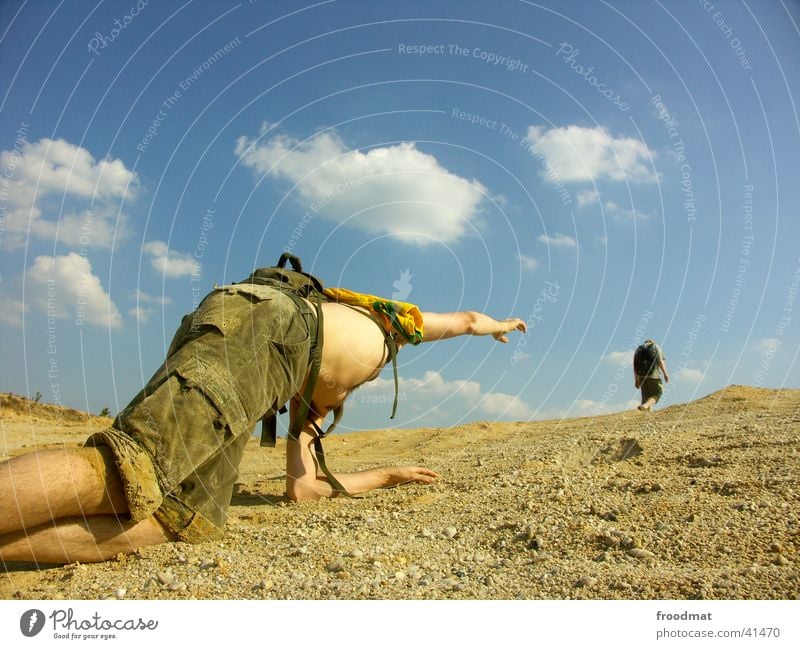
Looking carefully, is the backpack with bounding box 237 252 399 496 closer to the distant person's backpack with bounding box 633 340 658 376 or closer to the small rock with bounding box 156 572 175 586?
the small rock with bounding box 156 572 175 586

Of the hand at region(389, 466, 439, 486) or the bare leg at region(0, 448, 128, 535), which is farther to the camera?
the hand at region(389, 466, 439, 486)

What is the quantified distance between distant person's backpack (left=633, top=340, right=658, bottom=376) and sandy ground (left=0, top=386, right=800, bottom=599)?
24.2ft

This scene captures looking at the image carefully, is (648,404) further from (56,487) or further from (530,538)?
(56,487)

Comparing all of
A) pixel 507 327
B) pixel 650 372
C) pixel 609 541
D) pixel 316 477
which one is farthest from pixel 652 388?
pixel 609 541

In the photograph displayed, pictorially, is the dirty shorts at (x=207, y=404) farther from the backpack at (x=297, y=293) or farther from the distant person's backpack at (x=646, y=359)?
the distant person's backpack at (x=646, y=359)

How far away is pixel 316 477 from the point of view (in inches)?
191

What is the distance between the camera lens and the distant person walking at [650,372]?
12258 millimetres

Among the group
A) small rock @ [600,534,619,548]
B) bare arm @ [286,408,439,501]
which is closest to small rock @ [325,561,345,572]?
small rock @ [600,534,619,548]

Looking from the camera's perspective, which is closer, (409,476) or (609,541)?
(609,541)

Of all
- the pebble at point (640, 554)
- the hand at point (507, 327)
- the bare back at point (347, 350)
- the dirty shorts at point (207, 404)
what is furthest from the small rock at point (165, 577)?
the hand at point (507, 327)

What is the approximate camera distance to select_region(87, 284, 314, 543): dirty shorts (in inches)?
107

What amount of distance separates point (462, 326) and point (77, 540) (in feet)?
9.45

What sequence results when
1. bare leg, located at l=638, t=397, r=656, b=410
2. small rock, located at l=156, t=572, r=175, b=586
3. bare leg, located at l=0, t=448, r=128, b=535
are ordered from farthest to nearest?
bare leg, located at l=638, t=397, r=656, b=410 < small rock, located at l=156, t=572, r=175, b=586 < bare leg, located at l=0, t=448, r=128, b=535

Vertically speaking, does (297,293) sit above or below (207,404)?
above
